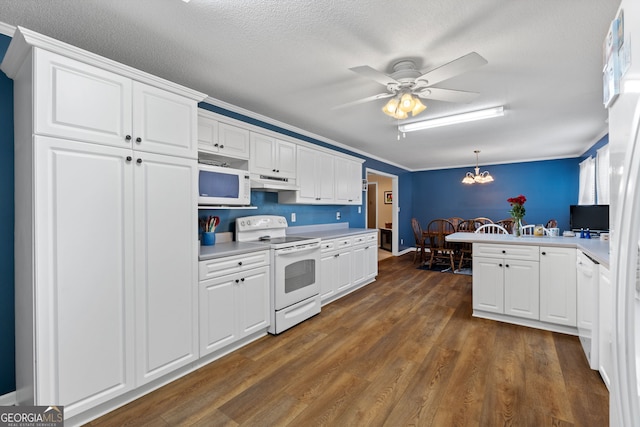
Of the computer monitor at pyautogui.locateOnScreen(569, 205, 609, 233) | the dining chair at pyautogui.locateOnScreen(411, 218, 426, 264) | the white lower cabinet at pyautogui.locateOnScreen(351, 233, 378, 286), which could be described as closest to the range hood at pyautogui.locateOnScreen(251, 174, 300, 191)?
the white lower cabinet at pyautogui.locateOnScreen(351, 233, 378, 286)

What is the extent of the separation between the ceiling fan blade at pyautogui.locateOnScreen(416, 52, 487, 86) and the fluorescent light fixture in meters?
1.41

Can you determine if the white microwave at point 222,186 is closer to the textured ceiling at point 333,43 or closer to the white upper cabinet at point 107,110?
the white upper cabinet at point 107,110

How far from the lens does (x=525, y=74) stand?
248 centimetres

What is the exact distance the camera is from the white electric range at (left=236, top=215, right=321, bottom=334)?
283 centimetres

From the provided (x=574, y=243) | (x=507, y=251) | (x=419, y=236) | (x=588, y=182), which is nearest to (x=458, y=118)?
(x=507, y=251)

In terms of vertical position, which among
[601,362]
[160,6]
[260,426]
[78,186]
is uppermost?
[160,6]

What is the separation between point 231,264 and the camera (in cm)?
243

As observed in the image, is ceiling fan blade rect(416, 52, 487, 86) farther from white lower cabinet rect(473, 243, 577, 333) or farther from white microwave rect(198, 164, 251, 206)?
white lower cabinet rect(473, 243, 577, 333)

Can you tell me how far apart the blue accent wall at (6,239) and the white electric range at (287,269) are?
5.48 ft

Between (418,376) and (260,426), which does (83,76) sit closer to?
(260,426)

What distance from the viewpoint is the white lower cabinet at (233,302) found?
7.40 ft

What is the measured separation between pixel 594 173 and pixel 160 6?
6.59 metres

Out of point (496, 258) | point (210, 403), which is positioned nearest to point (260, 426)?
point (210, 403)

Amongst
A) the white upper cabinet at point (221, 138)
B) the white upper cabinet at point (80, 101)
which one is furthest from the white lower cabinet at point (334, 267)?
the white upper cabinet at point (80, 101)
